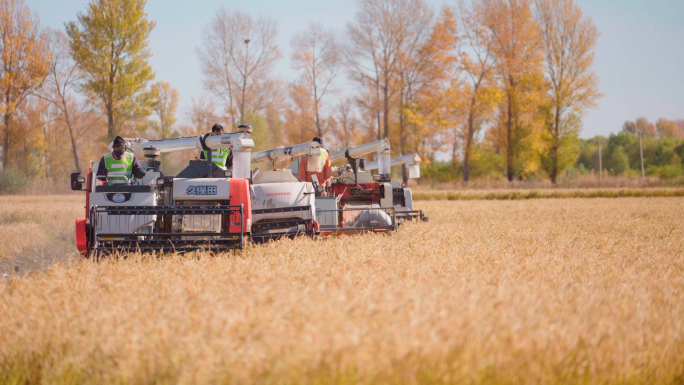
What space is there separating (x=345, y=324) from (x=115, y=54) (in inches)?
1230

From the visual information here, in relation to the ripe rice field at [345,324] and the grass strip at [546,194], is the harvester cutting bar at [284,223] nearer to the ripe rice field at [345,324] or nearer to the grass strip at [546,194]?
the ripe rice field at [345,324]

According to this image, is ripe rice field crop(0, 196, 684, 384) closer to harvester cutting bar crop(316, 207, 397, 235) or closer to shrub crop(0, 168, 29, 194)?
harvester cutting bar crop(316, 207, 397, 235)

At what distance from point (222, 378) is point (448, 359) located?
41.7 inches

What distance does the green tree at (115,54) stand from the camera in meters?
30.6

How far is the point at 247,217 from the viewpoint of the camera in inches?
309

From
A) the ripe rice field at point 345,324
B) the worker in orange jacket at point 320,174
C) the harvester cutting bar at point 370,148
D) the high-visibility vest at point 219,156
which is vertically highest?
the harvester cutting bar at point 370,148

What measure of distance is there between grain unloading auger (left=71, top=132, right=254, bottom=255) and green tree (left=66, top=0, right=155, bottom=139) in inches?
952

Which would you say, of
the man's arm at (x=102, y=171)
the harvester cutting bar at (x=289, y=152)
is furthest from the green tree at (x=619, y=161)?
the man's arm at (x=102, y=171)

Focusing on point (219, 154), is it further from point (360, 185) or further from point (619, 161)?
point (619, 161)

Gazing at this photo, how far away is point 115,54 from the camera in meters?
31.1

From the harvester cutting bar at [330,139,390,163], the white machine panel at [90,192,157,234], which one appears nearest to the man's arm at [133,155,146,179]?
the white machine panel at [90,192,157,234]

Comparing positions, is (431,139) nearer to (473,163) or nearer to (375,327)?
(473,163)

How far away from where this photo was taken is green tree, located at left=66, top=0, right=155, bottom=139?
3059 centimetres

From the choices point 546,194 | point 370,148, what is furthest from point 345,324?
point 546,194
